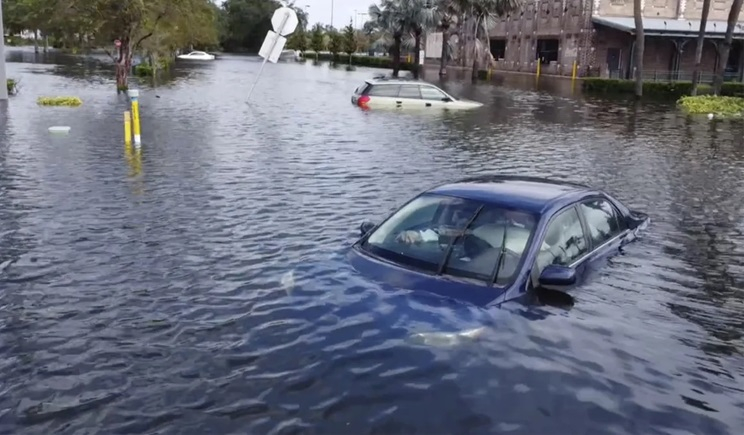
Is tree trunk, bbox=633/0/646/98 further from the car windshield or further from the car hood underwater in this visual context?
the car hood underwater

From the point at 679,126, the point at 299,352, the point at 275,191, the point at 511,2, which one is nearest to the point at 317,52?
the point at 511,2

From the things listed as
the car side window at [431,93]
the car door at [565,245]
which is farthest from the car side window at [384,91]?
the car door at [565,245]

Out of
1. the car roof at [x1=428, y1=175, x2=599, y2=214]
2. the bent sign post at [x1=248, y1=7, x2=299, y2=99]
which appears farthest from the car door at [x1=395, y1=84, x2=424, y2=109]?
the car roof at [x1=428, y1=175, x2=599, y2=214]

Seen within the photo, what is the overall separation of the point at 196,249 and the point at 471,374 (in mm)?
4710

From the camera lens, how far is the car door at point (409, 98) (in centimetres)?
2938

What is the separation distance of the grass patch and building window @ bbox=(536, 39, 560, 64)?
48553 millimetres

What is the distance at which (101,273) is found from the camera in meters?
8.45

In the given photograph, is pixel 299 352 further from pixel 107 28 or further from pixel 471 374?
pixel 107 28

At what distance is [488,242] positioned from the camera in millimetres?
7168

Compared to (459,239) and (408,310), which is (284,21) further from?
(408,310)

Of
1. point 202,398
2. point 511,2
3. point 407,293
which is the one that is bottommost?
point 202,398

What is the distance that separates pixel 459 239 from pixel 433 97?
910 inches

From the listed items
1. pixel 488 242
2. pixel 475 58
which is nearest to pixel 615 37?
pixel 475 58

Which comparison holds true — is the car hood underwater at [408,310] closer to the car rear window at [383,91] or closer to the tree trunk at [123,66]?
the car rear window at [383,91]
